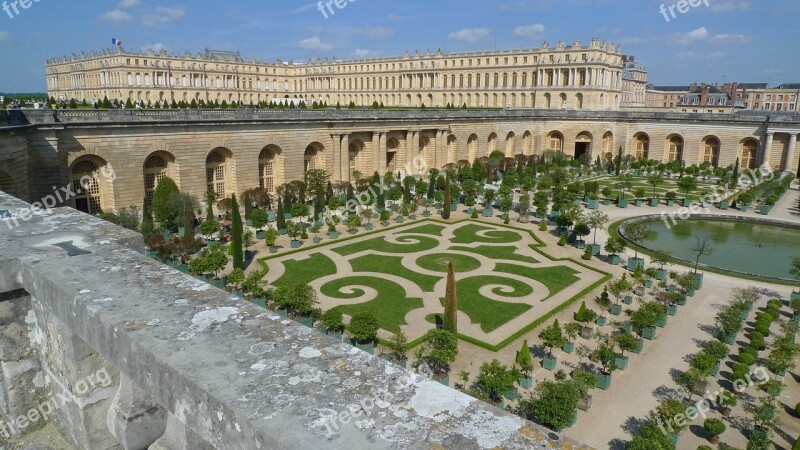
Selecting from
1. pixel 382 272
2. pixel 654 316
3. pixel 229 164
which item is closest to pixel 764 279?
pixel 654 316

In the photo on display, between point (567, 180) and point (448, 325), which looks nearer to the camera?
point (448, 325)

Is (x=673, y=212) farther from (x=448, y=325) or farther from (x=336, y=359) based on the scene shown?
(x=336, y=359)

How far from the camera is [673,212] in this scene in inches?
1606

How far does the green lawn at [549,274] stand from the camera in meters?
25.0

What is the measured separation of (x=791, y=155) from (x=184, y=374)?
69.1 metres

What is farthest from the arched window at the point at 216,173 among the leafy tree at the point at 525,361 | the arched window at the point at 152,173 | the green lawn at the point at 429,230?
the leafy tree at the point at 525,361

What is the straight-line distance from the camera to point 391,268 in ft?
87.8

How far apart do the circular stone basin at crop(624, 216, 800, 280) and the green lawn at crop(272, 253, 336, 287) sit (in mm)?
18461

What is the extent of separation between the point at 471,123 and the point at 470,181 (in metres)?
19.7

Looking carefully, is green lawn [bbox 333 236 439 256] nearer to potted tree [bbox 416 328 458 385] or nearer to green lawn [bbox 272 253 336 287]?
green lawn [bbox 272 253 336 287]

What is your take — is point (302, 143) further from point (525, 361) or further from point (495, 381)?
point (495, 381)

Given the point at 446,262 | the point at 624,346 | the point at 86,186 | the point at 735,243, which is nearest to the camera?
the point at 624,346

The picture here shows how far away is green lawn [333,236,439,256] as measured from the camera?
29.7m

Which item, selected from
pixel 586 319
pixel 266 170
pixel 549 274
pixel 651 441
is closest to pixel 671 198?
pixel 549 274
